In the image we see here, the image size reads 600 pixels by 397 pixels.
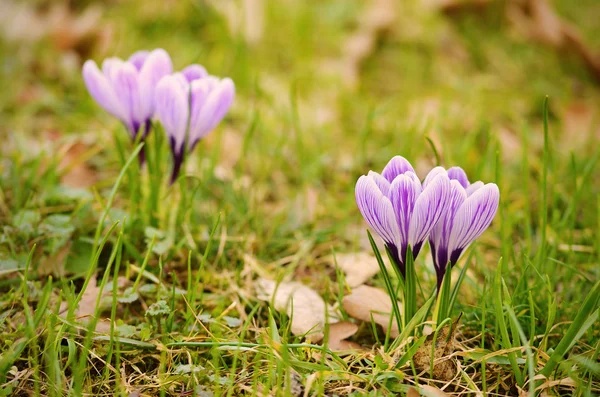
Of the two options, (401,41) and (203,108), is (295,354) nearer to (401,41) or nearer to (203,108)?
(203,108)

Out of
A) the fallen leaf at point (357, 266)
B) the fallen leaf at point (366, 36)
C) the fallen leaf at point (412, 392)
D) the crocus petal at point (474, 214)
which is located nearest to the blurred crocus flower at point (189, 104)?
the fallen leaf at point (357, 266)

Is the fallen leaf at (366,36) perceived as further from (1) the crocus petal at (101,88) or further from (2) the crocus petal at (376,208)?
(2) the crocus petal at (376,208)

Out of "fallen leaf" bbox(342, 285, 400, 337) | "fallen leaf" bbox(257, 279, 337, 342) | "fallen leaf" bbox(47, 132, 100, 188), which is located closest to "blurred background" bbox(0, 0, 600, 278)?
"fallen leaf" bbox(47, 132, 100, 188)

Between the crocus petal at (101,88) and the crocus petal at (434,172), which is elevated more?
the crocus petal at (101,88)

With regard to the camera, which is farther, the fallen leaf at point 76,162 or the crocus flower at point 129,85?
the fallen leaf at point 76,162

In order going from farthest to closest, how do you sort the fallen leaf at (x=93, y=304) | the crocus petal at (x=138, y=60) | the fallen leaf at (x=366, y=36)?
the fallen leaf at (x=366, y=36), the crocus petal at (x=138, y=60), the fallen leaf at (x=93, y=304)

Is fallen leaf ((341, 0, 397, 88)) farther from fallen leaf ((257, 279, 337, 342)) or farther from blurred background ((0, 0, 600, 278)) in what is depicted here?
fallen leaf ((257, 279, 337, 342))
